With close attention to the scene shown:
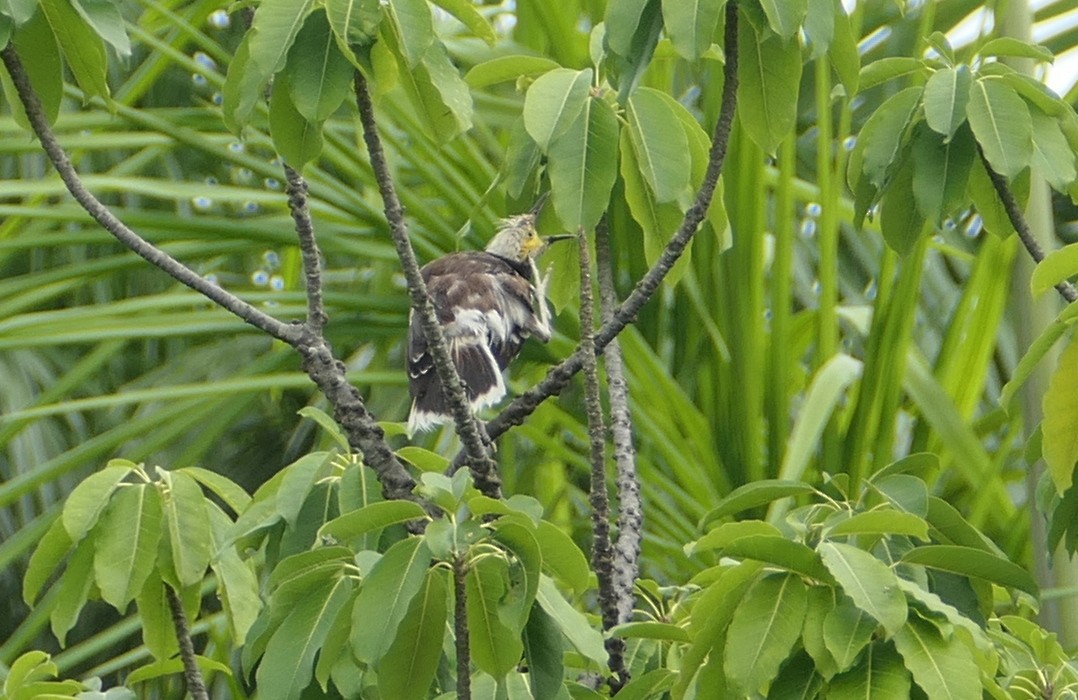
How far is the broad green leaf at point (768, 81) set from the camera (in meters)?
2.18

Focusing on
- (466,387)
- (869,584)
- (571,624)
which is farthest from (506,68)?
(466,387)

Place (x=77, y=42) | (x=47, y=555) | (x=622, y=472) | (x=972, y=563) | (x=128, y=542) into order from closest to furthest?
(x=972, y=563) → (x=77, y=42) → (x=128, y=542) → (x=47, y=555) → (x=622, y=472)

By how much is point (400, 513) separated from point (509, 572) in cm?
14

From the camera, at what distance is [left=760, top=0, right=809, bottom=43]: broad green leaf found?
1912mm

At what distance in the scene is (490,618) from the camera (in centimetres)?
184

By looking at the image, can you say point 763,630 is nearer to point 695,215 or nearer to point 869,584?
point 869,584

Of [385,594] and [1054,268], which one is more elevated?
[1054,268]

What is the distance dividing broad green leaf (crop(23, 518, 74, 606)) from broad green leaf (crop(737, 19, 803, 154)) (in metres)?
1.15

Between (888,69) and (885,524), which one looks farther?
(888,69)

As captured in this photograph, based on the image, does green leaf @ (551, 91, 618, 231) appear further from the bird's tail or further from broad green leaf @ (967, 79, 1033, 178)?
the bird's tail

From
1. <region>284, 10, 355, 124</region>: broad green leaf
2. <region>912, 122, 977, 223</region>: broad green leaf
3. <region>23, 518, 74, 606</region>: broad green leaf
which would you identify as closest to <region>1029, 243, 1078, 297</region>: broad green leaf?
<region>912, 122, 977, 223</region>: broad green leaf

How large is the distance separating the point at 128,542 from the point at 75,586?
0.51 feet

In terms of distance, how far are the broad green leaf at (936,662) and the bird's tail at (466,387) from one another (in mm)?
1708

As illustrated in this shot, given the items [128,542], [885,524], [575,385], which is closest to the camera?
[885,524]
